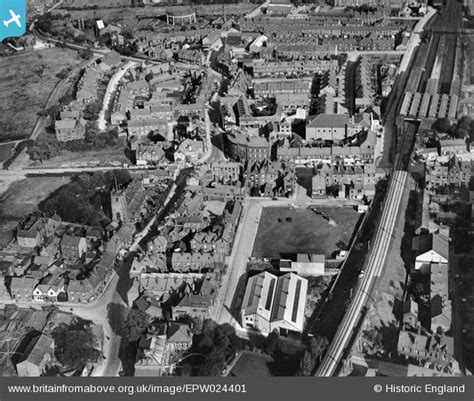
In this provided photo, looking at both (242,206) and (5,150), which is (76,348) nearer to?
(242,206)

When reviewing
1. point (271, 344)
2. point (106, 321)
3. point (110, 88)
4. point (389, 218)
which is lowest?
point (106, 321)

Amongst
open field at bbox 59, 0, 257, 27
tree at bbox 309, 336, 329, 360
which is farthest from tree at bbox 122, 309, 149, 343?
open field at bbox 59, 0, 257, 27

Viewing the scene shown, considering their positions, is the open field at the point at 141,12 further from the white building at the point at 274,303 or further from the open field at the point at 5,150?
the white building at the point at 274,303

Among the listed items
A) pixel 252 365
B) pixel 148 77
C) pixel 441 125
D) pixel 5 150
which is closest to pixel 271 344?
pixel 252 365

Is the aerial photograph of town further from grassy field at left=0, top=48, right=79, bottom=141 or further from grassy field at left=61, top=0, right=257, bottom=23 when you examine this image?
grassy field at left=61, top=0, right=257, bottom=23

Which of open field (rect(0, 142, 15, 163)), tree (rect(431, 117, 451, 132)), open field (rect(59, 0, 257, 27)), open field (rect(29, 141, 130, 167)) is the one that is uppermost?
open field (rect(59, 0, 257, 27))

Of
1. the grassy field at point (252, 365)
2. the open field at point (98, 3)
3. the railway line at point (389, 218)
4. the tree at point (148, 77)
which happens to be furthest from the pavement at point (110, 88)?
the grassy field at point (252, 365)

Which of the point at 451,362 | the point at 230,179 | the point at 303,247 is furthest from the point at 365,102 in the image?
the point at 451,362
